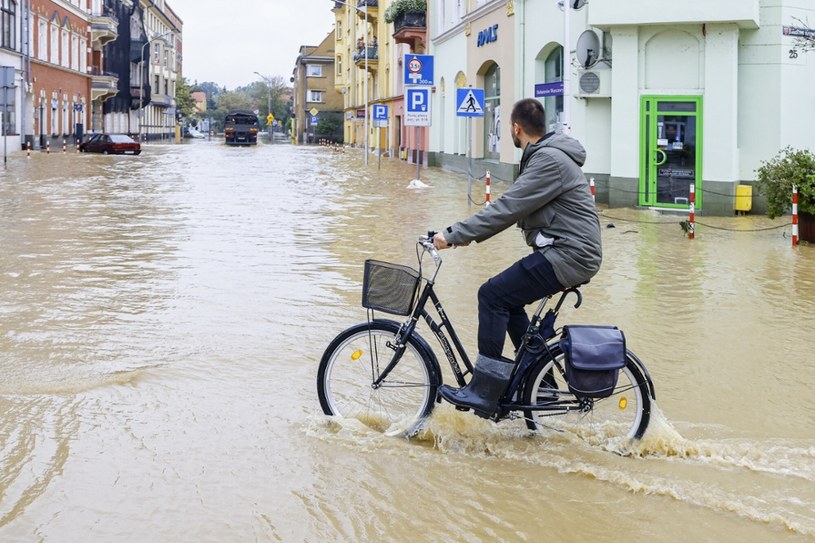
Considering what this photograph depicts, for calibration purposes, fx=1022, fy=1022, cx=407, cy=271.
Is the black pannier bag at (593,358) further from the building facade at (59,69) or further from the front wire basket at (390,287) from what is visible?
the building facade at (59,69)

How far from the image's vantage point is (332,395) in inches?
231

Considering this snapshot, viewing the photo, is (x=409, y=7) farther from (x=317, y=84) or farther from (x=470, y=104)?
(x=317, y=84)

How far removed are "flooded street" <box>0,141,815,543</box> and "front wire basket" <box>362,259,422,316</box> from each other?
2.19 feet

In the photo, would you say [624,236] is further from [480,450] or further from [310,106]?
[310,106]

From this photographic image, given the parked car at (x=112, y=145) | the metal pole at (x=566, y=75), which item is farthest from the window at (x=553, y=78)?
the parked car at (x=112, y=145)

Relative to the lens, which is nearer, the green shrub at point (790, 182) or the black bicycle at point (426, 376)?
the black bicycle at point (426, 376)

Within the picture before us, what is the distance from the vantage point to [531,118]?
5.53 metres

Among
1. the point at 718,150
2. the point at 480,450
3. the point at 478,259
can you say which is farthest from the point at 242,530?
the point at 718,150

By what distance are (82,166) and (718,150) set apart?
84.8ft

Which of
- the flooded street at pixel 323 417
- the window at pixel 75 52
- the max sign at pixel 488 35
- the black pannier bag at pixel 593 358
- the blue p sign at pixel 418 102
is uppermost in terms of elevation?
the window at pixel 75 52

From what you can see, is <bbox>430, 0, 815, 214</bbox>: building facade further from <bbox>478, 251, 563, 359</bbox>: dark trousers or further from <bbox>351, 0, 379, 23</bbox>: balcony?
<bbox>351, 0, 379, 23</bbox>: balcony

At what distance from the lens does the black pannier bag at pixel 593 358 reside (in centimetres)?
518

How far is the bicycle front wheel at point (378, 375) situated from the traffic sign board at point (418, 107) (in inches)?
877

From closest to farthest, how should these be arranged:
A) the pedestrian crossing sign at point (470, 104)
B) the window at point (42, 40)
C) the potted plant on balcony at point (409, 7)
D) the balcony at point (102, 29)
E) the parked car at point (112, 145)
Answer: the pedestrian crossing sign at point (470, 104), the potted plant on balcony at point (409, 7), the parked car at point (112, 145), the window at point (42, 40), the balcony at point (102, 29)
